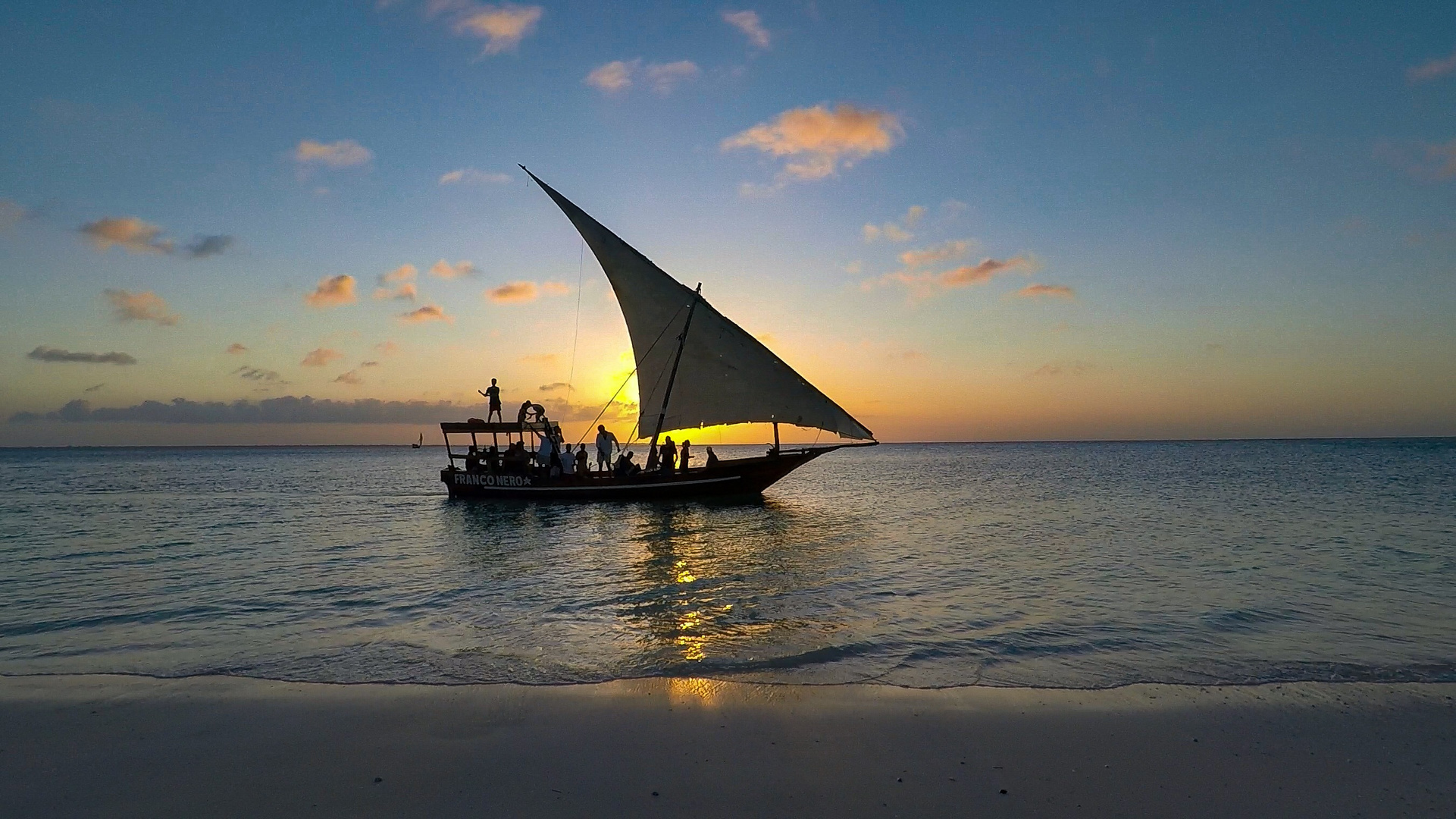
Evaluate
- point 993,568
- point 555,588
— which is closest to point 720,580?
point 555,588

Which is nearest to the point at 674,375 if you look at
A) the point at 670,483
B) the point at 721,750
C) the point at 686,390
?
the point at 686,390

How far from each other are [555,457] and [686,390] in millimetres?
6358

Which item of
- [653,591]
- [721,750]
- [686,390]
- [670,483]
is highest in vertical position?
[686,390]

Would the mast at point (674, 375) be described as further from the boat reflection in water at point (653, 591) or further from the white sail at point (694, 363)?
the boat reflection in water at point (653, 591)

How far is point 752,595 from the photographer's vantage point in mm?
12445

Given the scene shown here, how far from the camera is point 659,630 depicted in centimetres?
975

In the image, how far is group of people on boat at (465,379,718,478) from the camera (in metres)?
29.4

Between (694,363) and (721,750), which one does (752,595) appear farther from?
(694,363)

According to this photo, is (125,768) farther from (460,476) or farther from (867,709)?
(460,476)

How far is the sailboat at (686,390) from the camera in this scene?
27.8m

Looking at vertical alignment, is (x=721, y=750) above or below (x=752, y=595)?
above

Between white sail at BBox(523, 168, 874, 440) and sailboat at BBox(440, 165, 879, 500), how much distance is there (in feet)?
0.11

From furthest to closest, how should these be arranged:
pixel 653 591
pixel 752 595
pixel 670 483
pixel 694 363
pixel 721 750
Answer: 1. pixel 694 363
2. pixel 670 483
3. pixel 653 591
4. pixel 752 595
5. pixel 721 750

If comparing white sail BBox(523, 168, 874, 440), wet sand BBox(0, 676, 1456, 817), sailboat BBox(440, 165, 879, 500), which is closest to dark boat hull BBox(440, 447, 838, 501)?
sailboat BBox(440, 165, 879, 500)
